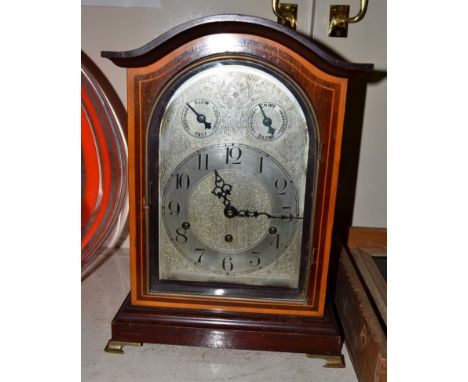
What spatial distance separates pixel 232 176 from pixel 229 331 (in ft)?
1.07

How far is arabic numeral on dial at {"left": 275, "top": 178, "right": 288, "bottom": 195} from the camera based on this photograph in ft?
2.77

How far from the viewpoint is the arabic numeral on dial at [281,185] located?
843 mm

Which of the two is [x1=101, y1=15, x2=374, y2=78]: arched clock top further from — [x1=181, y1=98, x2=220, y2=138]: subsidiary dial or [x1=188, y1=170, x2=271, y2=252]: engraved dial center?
[x1=188, y1=170, x2=271, y2=252]: engraved dial center

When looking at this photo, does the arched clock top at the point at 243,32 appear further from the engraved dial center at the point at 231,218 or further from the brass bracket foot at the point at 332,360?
the brass bracket foot at the point at 332,360

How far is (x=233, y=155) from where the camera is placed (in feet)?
2.74

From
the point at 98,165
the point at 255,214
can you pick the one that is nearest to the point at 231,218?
the point at 255,214

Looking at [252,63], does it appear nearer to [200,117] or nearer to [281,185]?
[200,117]

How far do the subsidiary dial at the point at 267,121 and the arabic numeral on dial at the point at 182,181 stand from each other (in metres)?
0.16

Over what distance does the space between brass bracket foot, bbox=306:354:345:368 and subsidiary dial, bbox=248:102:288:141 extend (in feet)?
1.50

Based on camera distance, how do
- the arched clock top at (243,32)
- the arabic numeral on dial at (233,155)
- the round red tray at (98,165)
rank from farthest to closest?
the round red tray at (98,165) < the arabic numeral on dial at (233,155) < the arched clock top at (243,32)

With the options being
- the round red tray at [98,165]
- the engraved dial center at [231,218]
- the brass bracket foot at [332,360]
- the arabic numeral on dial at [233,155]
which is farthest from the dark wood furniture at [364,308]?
the round red tray at [98,165]

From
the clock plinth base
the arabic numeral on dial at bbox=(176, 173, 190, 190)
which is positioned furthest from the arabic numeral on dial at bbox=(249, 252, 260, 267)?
the arabic numeral on dial at bbox=(176, 173, 190, 190)

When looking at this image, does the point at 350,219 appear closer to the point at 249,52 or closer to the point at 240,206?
the point at 240,206

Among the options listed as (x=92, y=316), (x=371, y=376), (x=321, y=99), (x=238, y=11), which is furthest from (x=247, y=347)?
(x=238, y=11)
